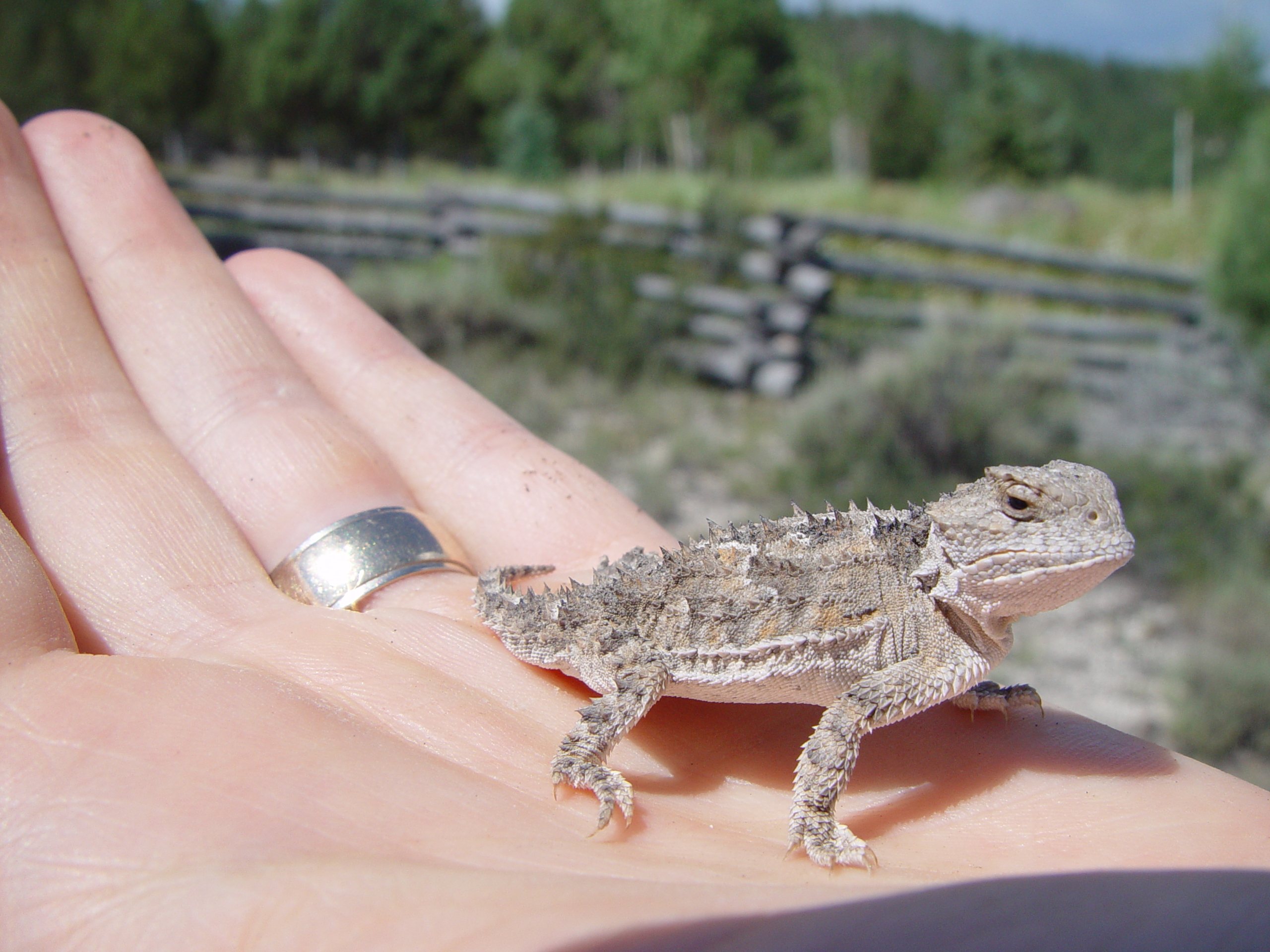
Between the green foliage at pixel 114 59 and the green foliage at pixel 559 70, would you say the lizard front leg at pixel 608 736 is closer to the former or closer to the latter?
the green foliage at pixel 114 59

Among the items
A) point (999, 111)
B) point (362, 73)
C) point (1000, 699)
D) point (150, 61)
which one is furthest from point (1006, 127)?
point (1000, 699)

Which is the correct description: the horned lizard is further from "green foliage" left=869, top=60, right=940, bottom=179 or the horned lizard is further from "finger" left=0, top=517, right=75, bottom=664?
"green foliage" left=869, top=60, right=940, bottom=179

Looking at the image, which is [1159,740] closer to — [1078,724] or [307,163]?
[1078,724]

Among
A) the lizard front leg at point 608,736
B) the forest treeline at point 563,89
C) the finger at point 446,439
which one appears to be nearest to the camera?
the lizard front leg at point 608,736

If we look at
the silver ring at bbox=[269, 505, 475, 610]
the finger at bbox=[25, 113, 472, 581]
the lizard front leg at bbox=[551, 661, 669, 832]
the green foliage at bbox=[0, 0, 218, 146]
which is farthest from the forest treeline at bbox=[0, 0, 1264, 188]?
the lizard front leg at bbox=[551, 661, 669, 832]

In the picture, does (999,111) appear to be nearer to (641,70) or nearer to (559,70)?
(641,70)

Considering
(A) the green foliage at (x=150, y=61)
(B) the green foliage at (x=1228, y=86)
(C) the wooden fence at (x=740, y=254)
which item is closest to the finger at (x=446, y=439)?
(C) the wooden fence at (x=740, y=254)

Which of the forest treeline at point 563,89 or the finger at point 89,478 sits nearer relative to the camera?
the finger at point 89,478
